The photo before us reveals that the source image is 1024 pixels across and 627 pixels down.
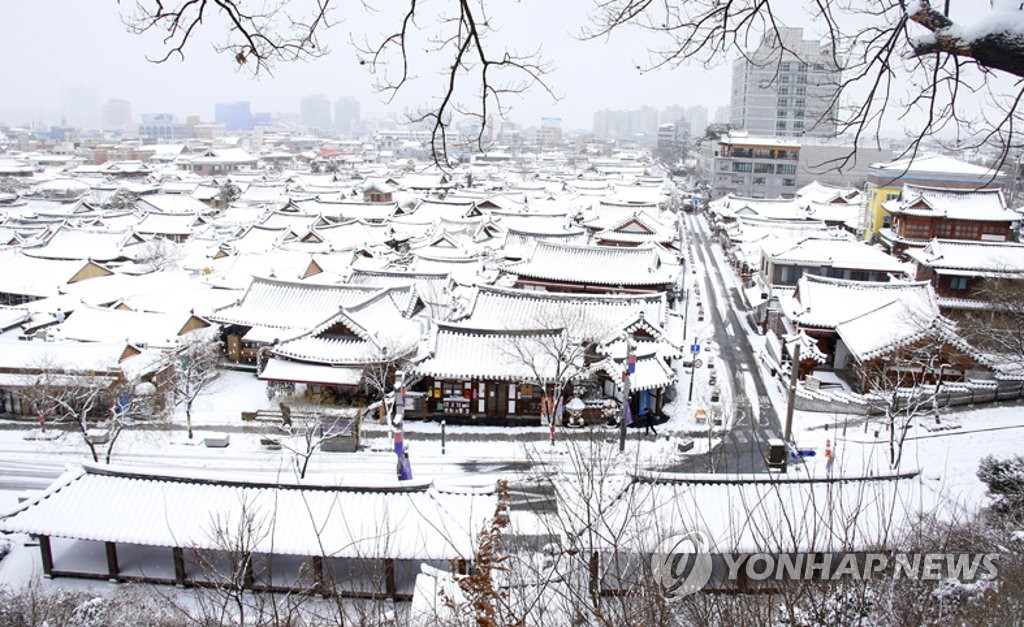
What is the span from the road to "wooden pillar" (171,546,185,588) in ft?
28.7

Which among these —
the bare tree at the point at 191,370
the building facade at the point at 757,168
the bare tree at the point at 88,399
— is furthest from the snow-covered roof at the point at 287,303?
the building facade at the point at 757,168

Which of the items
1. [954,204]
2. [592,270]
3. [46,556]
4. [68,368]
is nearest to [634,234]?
[592,270]

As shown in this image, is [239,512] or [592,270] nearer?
[239,512]

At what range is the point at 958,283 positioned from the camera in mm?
27578

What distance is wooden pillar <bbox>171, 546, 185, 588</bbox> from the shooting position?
11625 millimetres

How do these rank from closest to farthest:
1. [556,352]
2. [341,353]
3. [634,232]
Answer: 1. [556,352]
2. [341,353]
3. [634,232]

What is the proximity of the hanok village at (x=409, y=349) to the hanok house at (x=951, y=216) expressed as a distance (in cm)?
12

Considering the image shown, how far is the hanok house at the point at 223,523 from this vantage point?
446 inches

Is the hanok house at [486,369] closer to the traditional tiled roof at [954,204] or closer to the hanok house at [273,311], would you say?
the hanok house at [273,311]

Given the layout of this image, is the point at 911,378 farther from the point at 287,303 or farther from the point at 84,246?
the point at 84,246

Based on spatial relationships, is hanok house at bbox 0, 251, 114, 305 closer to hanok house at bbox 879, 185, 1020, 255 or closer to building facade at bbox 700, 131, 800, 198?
hanok house at bbox 879, 185, 1020, 255

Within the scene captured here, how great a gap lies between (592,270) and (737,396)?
1088cm

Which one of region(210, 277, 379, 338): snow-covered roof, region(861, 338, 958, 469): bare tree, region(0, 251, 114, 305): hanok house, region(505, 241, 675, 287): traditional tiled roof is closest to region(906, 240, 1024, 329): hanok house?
region(861, 338, 958, 469): bare tree

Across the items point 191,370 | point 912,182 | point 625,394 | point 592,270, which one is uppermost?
point 912,182
